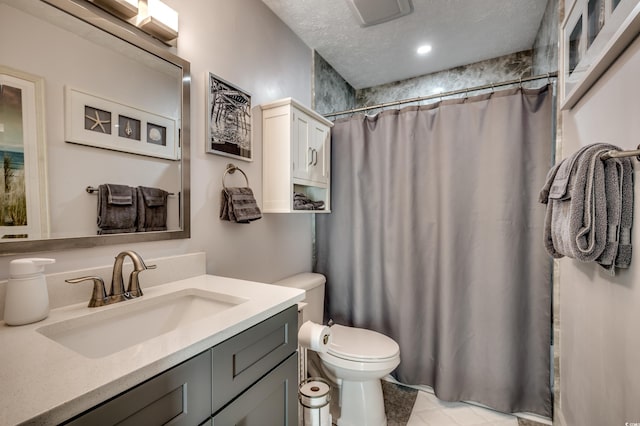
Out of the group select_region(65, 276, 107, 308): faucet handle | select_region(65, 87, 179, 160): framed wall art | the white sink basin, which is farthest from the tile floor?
select_region(65, 87, 179, 160): framed wall art

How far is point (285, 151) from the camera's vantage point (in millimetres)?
1667

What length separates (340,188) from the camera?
2148 millimetres

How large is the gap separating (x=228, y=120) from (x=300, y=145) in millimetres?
444

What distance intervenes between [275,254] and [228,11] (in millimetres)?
1372

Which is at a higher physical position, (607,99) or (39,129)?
(607,99)

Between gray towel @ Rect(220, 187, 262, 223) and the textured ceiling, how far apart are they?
3.94 ft

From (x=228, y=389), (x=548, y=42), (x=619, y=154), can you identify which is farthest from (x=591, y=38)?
(x=228, y=389)

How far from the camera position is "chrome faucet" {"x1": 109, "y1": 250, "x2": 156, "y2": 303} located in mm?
980

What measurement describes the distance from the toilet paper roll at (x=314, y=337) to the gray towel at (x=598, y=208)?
102 centimetres

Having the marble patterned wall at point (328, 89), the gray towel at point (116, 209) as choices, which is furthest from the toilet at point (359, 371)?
the marble patterned wall at point (328, 89)

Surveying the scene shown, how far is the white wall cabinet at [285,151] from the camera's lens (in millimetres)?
1659

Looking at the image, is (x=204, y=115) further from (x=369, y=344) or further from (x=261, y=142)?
(x=369, y=344)

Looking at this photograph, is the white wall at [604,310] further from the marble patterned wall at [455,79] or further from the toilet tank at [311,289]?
the toilet tank at [311,289]

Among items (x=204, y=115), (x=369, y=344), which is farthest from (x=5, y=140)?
(x=369, y=344)
